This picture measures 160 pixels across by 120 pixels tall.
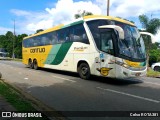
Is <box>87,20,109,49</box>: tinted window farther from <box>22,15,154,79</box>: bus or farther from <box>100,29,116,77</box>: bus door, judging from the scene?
<box>100,29,116,77</box>: bus door

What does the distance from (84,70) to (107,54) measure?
2.56m

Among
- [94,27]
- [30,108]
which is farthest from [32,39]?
[30,108]

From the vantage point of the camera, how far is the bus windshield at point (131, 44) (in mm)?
12695

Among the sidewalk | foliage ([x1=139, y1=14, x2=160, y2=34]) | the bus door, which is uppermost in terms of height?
foliage ([x1=139, y1=14, x2=160, y2=34])

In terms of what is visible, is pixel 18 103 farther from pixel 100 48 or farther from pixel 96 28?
pixel 96 28

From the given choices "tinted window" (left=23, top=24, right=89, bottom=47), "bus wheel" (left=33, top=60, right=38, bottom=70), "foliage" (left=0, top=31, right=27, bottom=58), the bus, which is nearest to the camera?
the bus

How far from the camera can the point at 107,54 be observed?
13117 mm

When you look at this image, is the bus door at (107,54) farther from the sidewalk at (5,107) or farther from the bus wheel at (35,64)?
the bus wheel at (35,64)

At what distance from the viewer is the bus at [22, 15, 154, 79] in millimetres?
12648

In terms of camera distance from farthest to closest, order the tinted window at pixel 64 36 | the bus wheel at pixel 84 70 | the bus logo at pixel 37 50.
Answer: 1. the bus logo at pixel 37 50
2. the tinted window at pixel 64 36
3. the bus wheel at pixel 84 70

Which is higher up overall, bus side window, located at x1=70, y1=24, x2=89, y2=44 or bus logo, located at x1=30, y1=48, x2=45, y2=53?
bus side window, located at x1=70, y1=24, x2=89, y2=44

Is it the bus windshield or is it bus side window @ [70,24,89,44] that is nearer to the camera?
the bus windshield

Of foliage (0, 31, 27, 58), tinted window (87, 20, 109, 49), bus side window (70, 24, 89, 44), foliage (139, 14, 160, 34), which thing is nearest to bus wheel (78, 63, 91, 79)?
bus side window (70, 24, 89, 44)
